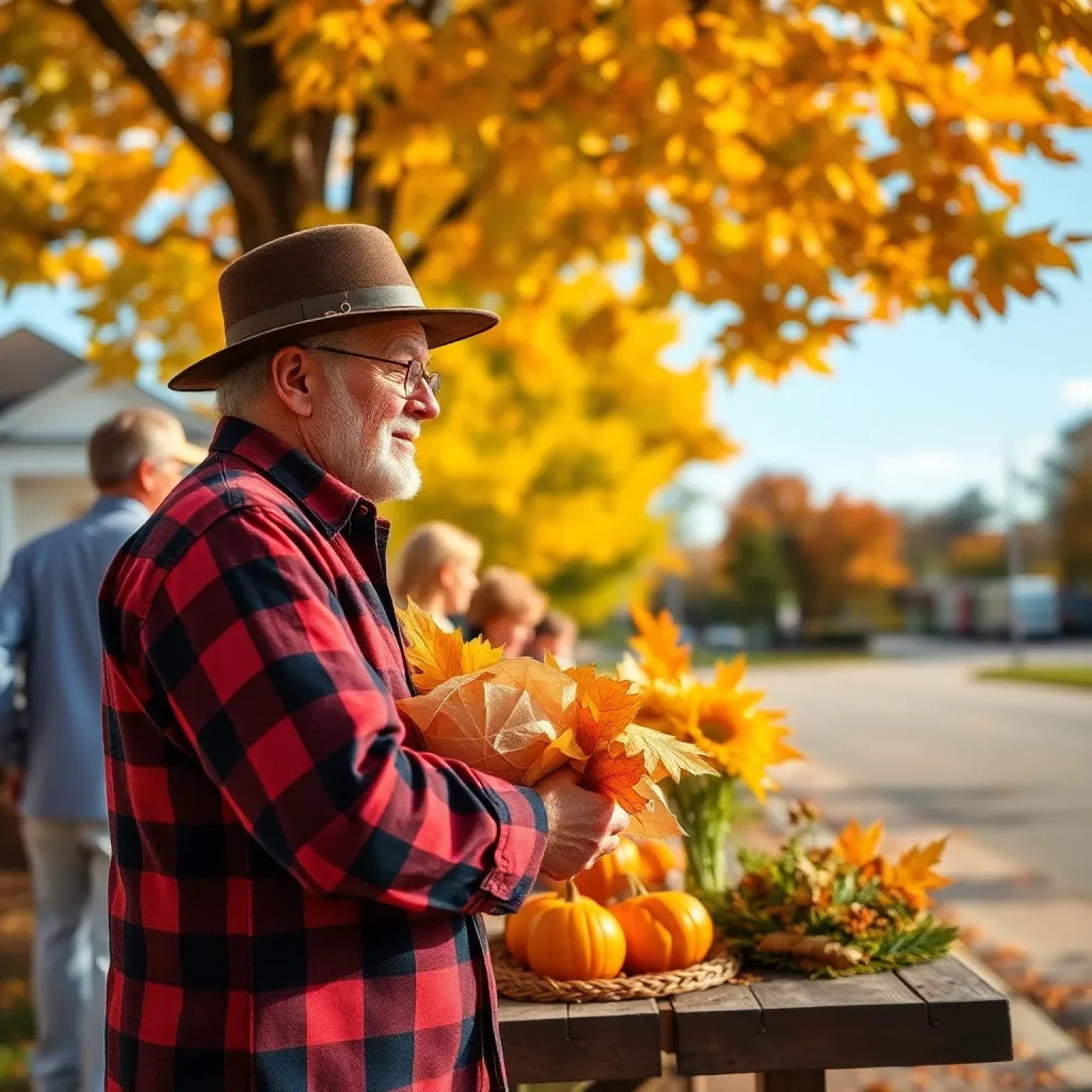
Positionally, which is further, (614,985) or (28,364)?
(28,364)

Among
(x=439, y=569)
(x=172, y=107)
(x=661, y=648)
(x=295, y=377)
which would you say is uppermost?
(x=172, y=107)

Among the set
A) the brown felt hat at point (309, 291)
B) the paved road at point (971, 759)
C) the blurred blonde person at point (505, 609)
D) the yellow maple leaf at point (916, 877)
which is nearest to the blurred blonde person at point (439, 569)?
the blurred blonde person at point (505, 609)

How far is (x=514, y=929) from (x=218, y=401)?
1.48m

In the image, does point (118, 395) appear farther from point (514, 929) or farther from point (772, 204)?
point (514, 929)

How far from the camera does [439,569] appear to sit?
217 inches

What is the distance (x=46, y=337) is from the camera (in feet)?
31.7

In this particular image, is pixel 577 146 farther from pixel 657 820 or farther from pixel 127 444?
pixel 657 820

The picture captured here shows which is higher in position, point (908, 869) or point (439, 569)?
point (439, 569)

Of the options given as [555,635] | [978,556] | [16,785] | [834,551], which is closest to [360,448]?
[16,785]

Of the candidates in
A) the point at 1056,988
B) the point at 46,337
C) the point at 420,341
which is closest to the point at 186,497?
the point at 420,341

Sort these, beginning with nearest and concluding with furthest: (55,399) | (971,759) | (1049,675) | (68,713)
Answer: (68,713)
(55,399)
(971,759)
(1049,675)

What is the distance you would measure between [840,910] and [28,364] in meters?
8.25

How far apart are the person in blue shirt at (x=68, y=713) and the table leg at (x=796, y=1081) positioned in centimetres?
233

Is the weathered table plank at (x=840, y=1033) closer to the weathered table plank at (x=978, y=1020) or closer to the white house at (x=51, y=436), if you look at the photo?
the weathered table plank at (x=978, y=1020)
